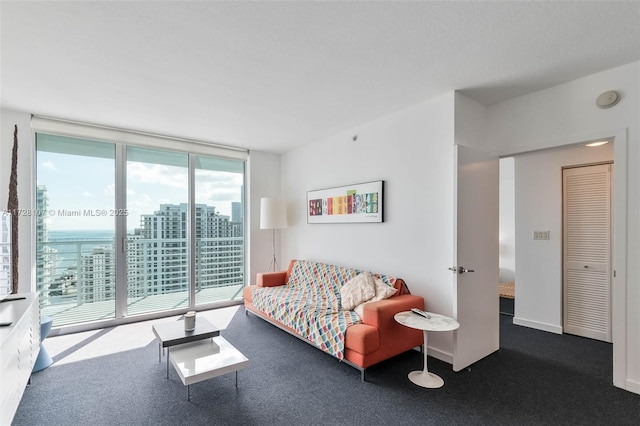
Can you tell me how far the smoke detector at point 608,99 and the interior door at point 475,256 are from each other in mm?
849

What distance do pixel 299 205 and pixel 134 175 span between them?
233cm

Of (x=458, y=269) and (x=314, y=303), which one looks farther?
(x=314, y=303)

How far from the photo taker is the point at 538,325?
3689mm

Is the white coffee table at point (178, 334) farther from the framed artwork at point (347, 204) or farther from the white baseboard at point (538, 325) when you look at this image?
the white baseboard at point (538, 325)

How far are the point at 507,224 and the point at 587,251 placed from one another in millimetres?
2593

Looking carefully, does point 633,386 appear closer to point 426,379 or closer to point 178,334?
point 426,379

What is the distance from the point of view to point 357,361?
2463 mm

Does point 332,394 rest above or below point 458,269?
below

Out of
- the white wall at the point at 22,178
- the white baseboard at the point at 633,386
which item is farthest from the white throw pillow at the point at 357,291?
the white wall at the point at 22,178

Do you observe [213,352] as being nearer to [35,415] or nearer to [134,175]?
[35,415]

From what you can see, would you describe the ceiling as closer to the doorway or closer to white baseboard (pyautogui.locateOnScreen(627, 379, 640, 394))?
the doorway

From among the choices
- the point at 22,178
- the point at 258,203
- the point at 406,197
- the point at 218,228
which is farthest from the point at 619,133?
the point at 22,178

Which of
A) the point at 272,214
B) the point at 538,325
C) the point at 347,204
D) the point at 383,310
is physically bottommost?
the point at 538,325

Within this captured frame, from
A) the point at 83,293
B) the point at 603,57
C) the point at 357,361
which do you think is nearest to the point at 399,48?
the point at 603,57
